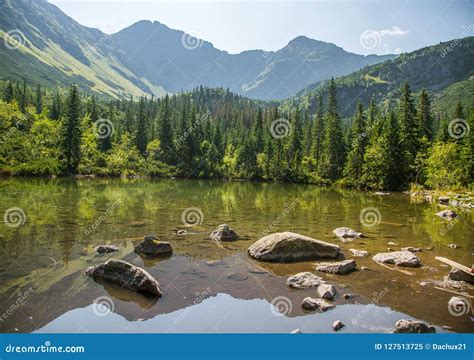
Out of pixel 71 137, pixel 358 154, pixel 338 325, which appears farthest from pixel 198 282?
pixel 71 137

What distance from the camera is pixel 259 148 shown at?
376 ft

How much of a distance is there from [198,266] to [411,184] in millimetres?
66503

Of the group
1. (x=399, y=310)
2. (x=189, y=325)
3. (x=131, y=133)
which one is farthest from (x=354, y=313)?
(x=131, y=133)

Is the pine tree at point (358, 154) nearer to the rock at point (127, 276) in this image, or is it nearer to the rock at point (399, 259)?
the rock at point (399, 259)

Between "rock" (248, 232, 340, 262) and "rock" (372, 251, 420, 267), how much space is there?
208 centimetres

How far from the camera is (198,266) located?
59.6ft

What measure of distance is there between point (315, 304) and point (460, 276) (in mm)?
7238

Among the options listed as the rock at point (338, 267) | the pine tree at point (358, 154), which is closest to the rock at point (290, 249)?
the rock at point (338, 267)

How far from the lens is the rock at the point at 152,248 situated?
1970cm

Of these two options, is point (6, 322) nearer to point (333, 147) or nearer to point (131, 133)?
point (333, 147)

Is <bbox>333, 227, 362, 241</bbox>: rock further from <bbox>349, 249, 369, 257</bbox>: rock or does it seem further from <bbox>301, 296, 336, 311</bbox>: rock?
<bbox>301, 296, 336, 311</bbox>: rock

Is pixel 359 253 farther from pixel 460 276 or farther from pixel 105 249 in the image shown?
pixel 105 249
